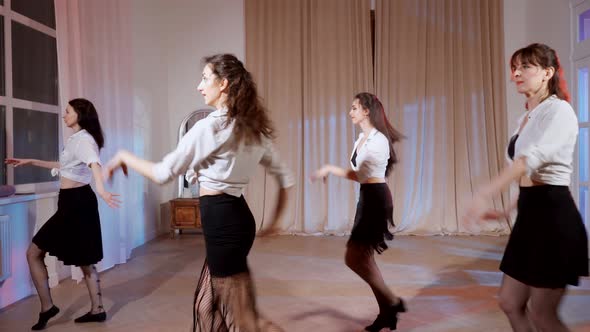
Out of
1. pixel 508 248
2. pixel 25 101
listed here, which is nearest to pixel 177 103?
pixel 25 101

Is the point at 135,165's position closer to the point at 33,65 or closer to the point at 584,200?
the point at 33,65

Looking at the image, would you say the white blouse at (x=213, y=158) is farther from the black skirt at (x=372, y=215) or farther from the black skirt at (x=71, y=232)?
the black skirt at (x=71, y=232)

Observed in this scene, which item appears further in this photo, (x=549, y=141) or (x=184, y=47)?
(x=184, y=47)

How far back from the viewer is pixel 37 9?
4.13 meters

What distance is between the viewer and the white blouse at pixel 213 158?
1.63m

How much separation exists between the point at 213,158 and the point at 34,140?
301 centimetres

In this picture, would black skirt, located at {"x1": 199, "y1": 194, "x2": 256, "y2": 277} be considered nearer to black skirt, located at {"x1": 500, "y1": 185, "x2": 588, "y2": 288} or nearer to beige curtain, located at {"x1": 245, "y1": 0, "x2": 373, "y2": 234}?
black skirt, located at {"x1": 500, "y1": 185, "x2": 588, "y2": 288}

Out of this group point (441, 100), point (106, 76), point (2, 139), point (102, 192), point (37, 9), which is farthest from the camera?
point (441, 100)

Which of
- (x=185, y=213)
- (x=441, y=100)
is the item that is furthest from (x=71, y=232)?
(x=441, y=100)

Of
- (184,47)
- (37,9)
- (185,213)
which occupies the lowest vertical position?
(185,213)

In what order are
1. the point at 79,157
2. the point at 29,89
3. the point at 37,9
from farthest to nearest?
the point at 37,9, the point at 29,89, the point at 79,157

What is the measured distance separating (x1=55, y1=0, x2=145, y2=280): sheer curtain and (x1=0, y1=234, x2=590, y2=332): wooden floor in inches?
14.3

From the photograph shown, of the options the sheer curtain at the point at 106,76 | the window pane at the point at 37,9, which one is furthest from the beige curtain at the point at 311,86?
the window pane at the point at 37,9

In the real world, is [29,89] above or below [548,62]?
above
